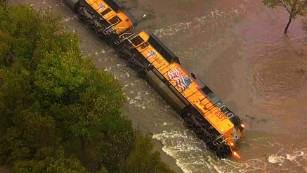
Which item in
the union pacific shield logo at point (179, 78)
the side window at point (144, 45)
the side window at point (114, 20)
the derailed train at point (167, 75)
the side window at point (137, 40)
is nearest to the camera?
the derailed train at point (167, 75)

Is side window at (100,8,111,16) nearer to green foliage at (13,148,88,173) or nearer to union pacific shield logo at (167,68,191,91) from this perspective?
union pacific shield logo at (167,68,191,91)

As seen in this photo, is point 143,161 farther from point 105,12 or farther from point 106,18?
point 105,12

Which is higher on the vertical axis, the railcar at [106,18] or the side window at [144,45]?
the railcar at [106,18]

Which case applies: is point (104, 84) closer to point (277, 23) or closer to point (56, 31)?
point (56, 31)

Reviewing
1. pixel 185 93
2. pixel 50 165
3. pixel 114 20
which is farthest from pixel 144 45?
pixel 50 165

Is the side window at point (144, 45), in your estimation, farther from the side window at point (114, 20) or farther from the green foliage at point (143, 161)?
the green foliage at point (143, 161)

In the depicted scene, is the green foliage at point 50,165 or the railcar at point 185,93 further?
the railcar at point 185,93

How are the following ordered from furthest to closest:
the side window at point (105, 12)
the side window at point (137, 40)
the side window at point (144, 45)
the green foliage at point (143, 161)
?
the side window at point (105, 12) < the side window at point (137, 40) < the side window at point (144, 45) < the green foliage at point (143, 161)

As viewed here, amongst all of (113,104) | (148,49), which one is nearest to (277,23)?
(148,49)

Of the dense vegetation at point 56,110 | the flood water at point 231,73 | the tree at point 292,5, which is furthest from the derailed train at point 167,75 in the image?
the tree at point 292,5
